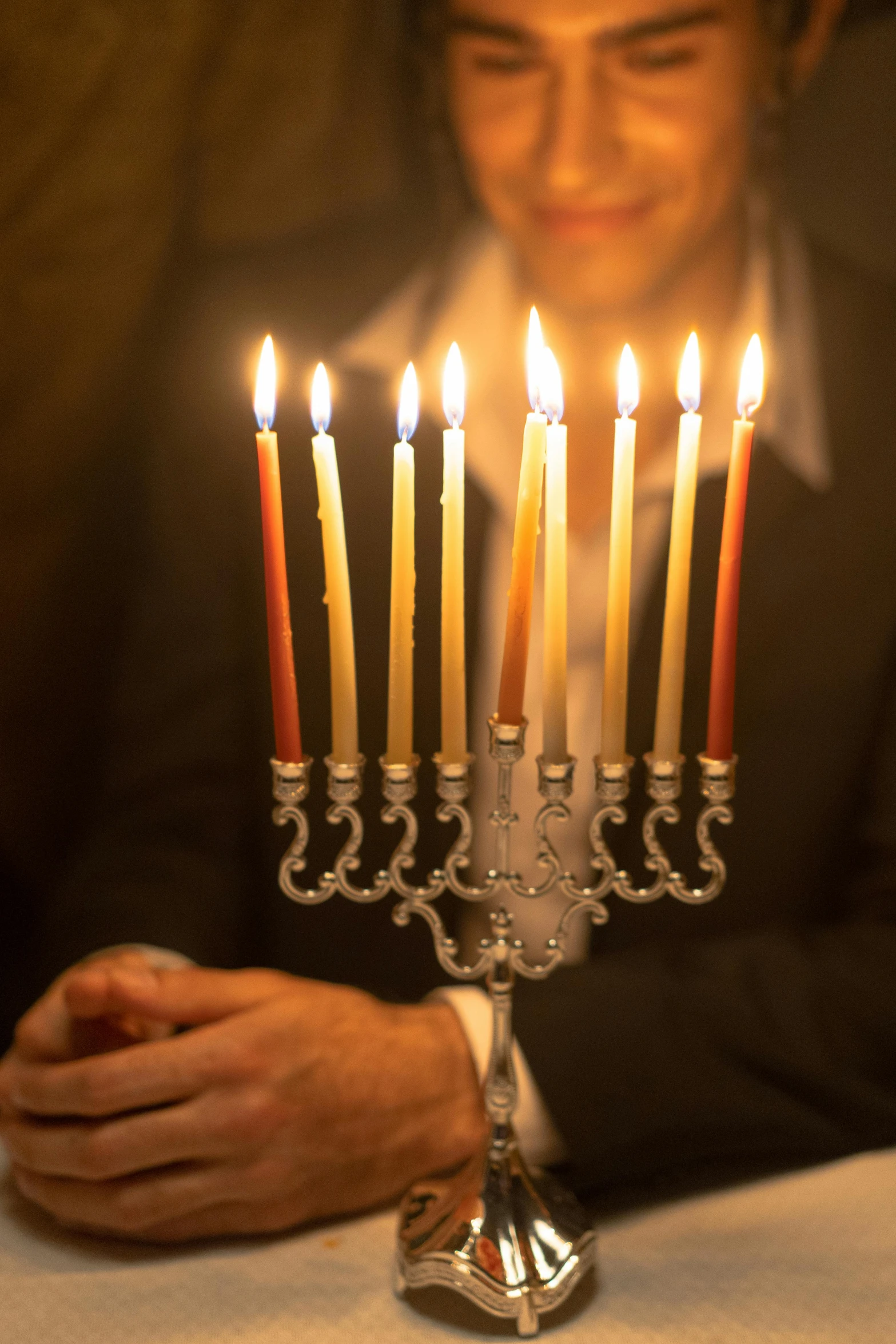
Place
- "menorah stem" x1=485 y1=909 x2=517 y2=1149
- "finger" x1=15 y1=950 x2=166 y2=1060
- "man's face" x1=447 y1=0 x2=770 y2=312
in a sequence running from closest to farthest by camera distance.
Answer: "menorah stem" x1=485 y1=909 x2=517 y2=1149, "finger" x1=15 y1=950 x2=166 y2=1060, "man's face" x1=447 y1=0 x2=770 y2=312

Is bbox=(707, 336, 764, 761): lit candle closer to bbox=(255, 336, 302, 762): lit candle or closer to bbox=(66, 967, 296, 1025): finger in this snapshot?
bbox=(255, 336, 302, 762): lit candle

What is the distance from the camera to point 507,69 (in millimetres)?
1083

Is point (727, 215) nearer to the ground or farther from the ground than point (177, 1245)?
farther from the ground

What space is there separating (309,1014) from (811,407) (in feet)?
2.49

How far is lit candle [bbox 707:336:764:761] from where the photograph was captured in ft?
2.29

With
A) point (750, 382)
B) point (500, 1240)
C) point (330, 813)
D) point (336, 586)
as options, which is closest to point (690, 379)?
point (750, 382)

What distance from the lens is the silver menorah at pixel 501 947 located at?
0.75 metres

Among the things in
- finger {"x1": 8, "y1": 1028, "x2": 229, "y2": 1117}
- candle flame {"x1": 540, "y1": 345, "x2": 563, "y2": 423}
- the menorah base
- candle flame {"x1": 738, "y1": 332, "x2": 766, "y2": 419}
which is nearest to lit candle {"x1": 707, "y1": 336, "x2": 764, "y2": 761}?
candle flame {"x1": 738, "y1": 332, "x2": 766, "y2": 419}

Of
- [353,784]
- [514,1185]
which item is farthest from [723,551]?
[514,1185]

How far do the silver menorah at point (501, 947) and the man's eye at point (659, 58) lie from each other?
69 cm

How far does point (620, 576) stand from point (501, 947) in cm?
29

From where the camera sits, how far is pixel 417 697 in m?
1.19

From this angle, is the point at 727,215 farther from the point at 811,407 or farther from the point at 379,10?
the point at 379,10

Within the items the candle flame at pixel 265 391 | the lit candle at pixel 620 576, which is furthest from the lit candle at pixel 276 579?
the lit candle at pixel 620 576
